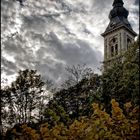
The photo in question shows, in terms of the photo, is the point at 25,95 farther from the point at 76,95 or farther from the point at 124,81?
the point at 124,81

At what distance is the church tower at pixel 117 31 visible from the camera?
7631 cm

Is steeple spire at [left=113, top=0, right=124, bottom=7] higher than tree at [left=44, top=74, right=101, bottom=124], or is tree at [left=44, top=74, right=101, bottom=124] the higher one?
steeple spire at [left=113, top=0, right=124, bottom=7]

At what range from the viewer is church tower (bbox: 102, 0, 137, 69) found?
250ft

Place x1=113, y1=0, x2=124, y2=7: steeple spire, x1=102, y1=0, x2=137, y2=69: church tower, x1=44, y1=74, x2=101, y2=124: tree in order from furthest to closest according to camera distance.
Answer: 1. x1=113, y1=0, x2=124, y2=7: steeple spire
2. x1=102, y1=0, x2=137, y2=69: church tower
3. x1=44, y1=74, x2=101, y2=124: tree

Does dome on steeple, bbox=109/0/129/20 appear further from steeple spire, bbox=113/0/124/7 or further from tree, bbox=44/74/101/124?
tree, bbox=44/74/101/124

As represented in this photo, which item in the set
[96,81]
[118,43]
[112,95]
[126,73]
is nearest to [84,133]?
[126,73]

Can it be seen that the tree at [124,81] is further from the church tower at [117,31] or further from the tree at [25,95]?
the church tower at [117,31]

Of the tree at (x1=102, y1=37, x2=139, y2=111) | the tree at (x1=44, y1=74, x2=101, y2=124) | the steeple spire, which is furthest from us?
the steeple spire

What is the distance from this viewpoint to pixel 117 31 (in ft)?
254

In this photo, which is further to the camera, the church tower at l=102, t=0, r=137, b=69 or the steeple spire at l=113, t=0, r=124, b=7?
the steeple spire at l=113, t=0, r=124, b=7

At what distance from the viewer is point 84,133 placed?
42.0 feet

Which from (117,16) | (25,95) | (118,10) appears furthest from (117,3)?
(25,95)

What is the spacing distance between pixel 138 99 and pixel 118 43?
58.0m

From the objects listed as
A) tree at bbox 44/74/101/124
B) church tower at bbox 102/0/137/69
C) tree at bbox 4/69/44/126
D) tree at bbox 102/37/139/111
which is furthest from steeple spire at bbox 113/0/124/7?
tree at bbox 102/37/139/111
